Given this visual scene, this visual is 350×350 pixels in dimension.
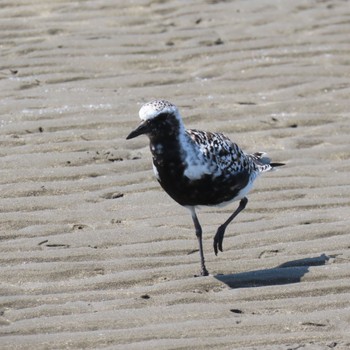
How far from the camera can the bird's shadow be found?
686 cm

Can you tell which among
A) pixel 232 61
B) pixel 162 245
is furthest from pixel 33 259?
pixel 232 61

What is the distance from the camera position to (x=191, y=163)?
278 inches

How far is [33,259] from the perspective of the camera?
281 inches

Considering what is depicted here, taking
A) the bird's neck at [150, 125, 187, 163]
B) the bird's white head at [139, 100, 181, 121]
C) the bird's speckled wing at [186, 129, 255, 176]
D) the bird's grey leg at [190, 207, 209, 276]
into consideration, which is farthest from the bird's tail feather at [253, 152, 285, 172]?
the bird's white head at [139, 100, 181, 121]

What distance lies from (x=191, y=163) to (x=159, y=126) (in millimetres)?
300

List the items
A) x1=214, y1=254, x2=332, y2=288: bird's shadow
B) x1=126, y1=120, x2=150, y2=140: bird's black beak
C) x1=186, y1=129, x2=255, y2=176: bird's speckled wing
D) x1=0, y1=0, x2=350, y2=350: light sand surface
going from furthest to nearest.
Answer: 1. x1=186, y1=129, x2=255, y2=176: bird's speckled wing
2. x1=126, y1=120, x2=150, y2=140: bird's black beak
3. x1=214, y1=254, x2=332, y2=288: bird's shadow
4. x1=0, y1=0, x2=350, y2=350: light sand surface

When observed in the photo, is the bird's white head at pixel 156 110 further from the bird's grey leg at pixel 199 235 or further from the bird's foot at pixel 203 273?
the bird's foot at pixel 203 273

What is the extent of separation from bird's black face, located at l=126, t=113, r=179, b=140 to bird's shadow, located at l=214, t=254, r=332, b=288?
0.93 meters

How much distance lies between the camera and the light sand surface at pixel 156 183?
634 centimetres

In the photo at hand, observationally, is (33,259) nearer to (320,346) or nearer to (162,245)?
(162,245)

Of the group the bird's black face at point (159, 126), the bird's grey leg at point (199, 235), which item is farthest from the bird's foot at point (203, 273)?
the bird's black face at point (159, 126)

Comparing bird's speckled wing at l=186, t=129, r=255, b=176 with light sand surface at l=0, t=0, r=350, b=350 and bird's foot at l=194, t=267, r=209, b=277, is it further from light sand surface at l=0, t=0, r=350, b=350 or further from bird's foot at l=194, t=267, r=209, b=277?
bird's foot at l=194, t=267, r=209, b=277

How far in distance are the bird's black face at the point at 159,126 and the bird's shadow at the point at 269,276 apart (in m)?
0.93

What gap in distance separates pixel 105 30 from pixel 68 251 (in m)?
3.78
